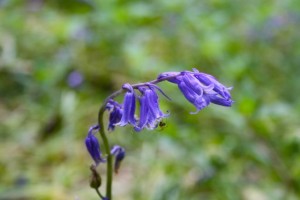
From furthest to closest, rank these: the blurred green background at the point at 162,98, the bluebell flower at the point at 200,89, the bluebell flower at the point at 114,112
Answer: the blurred green background at the point at 162,98 → the bluebell flower at the point at 114,112 → the bluebell flower at the point at 200,89

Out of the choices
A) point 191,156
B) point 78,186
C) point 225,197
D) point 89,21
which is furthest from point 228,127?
point 89,21

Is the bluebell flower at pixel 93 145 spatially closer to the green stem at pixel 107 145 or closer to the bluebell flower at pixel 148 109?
the green stem at pixel 107 145

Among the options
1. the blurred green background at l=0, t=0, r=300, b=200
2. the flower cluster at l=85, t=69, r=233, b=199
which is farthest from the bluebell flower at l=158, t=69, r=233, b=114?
the blurred green background at l=0, t=0, r=300, b=200

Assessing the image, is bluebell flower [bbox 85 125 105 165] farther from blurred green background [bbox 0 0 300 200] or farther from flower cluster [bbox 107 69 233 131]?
blurred green background [bbox 0 0 300 200]

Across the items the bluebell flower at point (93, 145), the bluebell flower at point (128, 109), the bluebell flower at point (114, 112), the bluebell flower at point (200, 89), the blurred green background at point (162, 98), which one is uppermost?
Result: the blurred green background at point (162, 98)

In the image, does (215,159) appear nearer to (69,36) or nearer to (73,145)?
(73,145)

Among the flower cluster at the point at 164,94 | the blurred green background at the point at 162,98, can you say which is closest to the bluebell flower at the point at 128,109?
the flower cluster at the point at 164,94

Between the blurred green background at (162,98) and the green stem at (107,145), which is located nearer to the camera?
the green stem at (107,145)
